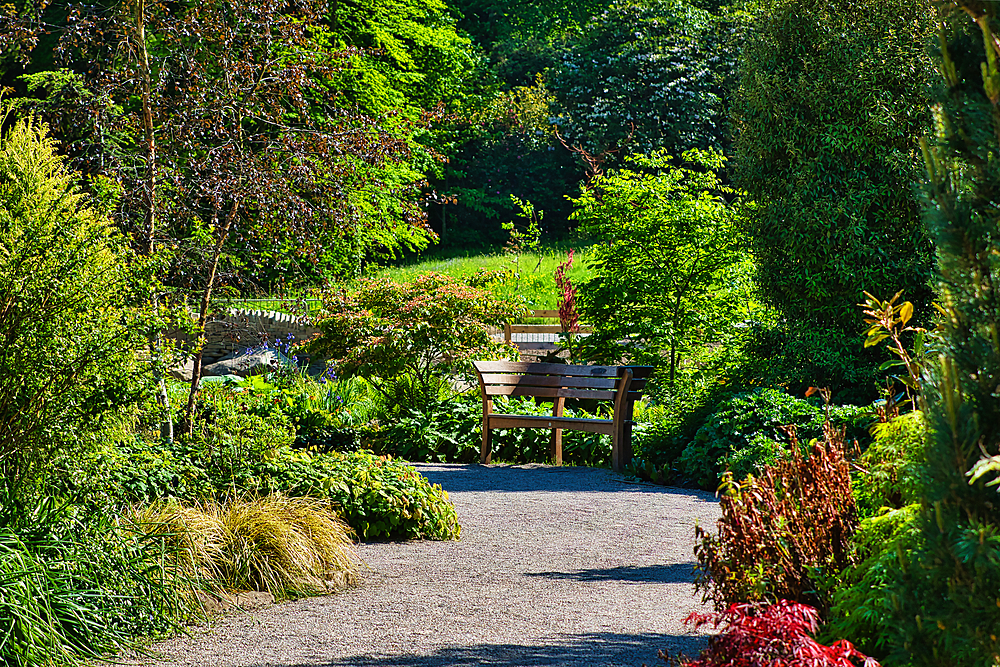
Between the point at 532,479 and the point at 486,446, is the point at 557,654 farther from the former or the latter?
the point at 486,446

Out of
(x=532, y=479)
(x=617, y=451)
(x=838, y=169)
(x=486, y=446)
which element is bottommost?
(x=532, y=479)

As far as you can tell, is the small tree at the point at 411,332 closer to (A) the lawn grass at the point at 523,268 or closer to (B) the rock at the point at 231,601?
(B) the rock at the point at 231,601

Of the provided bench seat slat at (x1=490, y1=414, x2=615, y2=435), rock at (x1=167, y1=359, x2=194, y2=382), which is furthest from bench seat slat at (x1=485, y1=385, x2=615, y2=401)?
rock at (x1=167, y1=359, x2=194, y2=382)

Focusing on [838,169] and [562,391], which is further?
[562,391]

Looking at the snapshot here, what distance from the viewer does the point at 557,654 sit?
12.0 feet

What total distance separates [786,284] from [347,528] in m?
5.13

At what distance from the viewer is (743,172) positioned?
919 cm

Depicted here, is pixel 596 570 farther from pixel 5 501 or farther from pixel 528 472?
pixel 528 472

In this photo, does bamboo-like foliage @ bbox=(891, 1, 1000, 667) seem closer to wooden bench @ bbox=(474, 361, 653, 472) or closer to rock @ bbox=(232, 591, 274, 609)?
rock @ bbox=(232, 591, 274, 609)

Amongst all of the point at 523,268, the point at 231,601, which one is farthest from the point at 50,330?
the point at 523,268

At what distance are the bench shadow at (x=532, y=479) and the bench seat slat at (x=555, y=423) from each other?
396 mm

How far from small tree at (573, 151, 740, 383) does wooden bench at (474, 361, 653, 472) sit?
1.14 meters

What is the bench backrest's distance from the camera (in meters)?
9.49

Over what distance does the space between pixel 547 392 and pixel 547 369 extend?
11.1 inches
